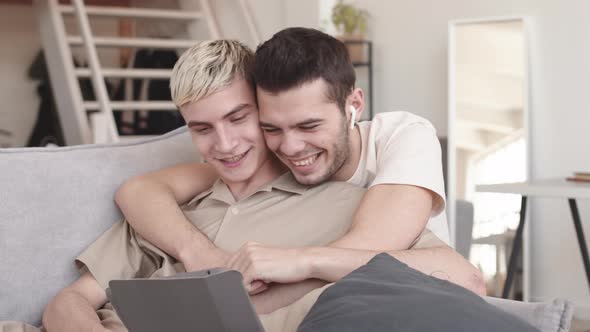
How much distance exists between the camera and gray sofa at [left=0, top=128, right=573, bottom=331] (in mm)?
1886

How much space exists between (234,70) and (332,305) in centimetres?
92

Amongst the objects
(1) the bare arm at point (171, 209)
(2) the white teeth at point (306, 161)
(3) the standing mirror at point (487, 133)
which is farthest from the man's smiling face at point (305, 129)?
(3) the standing mirror at point (487, 133)

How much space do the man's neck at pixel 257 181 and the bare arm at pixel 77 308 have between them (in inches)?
14.6

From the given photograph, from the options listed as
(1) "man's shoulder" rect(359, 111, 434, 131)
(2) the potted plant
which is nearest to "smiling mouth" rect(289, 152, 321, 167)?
(1) "man's shoulder" rect(359, 111, 434, 131)

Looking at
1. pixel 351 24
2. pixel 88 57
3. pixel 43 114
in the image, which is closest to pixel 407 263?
pixel 351 24

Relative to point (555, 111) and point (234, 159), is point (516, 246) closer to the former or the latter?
point (555, 111)

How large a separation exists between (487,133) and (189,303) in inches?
146

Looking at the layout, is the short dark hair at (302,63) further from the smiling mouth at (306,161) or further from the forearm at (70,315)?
the forearm at (70,315)

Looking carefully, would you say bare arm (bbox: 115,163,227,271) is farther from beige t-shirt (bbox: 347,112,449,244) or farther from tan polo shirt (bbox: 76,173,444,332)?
beige t-shirt (bbox: 347,112,449,244)

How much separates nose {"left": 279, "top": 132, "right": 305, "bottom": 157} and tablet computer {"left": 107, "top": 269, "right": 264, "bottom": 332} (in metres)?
0.66

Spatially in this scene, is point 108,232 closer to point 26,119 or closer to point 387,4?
point 387,4

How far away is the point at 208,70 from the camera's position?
6.12ft

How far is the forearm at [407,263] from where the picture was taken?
154 cm

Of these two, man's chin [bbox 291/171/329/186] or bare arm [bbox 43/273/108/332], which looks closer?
bare arm [bbox 43/273/108/332]
